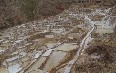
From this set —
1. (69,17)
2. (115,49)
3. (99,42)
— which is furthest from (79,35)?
(69,17)

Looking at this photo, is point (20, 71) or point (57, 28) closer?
point (20, 71)

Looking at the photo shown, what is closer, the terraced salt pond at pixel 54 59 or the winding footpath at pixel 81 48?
the winding footpath at pixel 81 48

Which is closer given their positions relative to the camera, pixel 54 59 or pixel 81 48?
pixel 54 59

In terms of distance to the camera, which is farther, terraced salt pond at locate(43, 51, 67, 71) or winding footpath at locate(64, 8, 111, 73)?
terraced salt pond at locate(43, 51, 67, 71)

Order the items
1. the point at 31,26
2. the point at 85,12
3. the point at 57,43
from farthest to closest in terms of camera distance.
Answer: the point at 85,12, the point at 31,26, the point at 57,43

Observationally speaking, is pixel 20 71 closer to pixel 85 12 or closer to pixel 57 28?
pixel 57 28

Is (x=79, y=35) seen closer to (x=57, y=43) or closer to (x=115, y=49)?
(x=57, y=43)

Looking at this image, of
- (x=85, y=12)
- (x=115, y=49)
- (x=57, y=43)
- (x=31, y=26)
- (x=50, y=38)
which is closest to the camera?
(x=115, y=49)

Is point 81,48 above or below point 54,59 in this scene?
above
